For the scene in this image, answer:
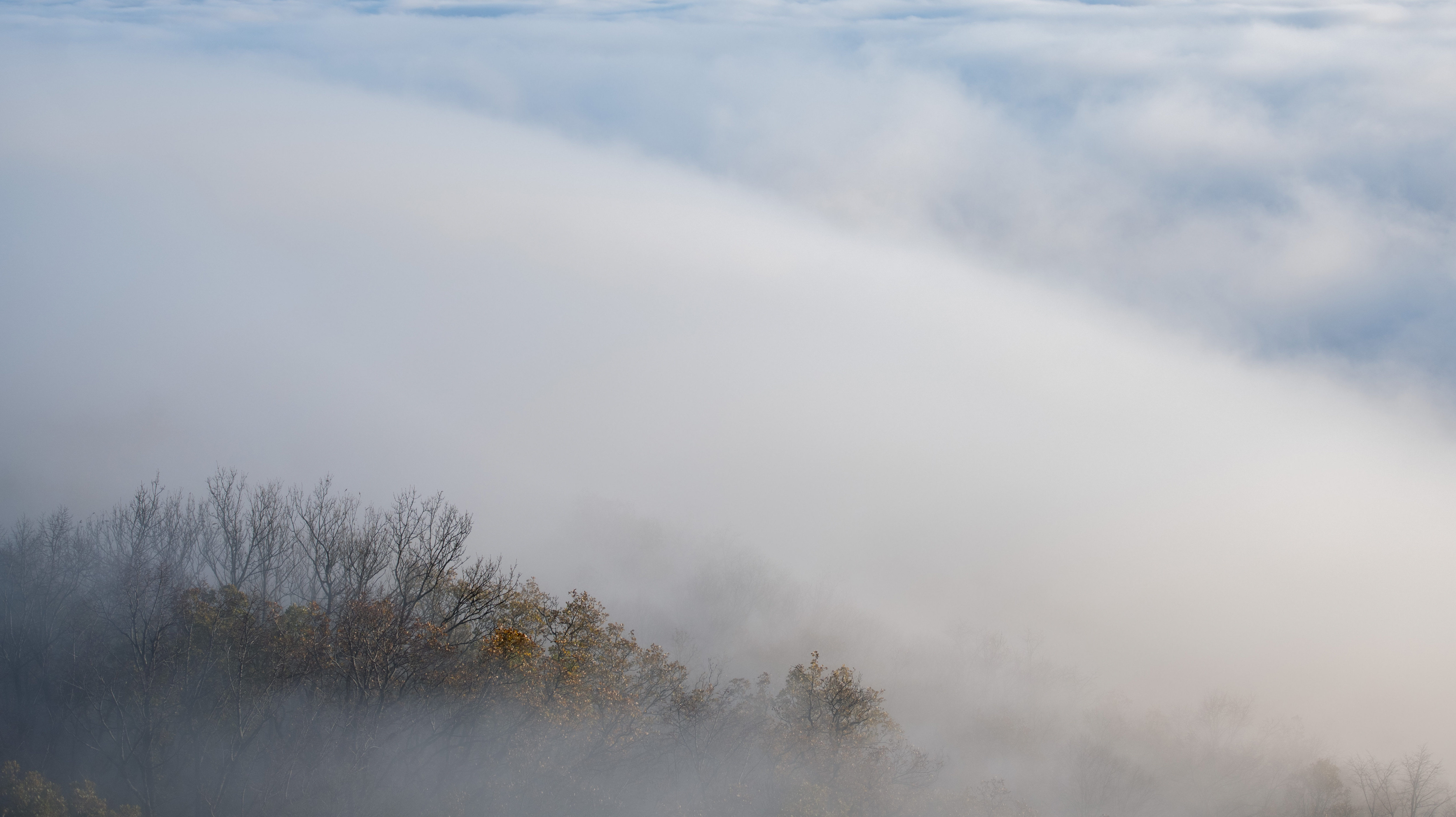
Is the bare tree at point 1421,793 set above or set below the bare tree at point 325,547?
below

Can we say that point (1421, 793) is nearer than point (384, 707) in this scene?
No

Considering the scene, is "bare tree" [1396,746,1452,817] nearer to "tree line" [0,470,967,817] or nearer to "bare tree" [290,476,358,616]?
"tree line" [0,470,967,817]

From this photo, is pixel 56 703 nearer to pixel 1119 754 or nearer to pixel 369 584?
pixel 369 584

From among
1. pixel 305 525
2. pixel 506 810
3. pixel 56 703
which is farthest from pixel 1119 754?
pixel 56 703

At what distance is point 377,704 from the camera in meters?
44.2

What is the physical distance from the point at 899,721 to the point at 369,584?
7204cm

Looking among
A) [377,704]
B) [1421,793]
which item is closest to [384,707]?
→ [377,704]

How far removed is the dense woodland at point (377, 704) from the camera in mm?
43406

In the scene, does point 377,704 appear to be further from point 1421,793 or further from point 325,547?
point 1421,793

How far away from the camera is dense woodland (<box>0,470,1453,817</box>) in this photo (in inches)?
1709

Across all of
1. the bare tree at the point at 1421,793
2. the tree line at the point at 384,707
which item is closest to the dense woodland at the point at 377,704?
the tree line at the point at 384,707

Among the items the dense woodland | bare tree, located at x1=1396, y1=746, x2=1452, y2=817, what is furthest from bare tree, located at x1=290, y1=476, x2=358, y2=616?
bare tree, located at x1=1396, y1=746, x2=1452, y2=817

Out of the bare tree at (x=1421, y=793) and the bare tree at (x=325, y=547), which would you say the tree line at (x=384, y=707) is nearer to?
the bare tree at (x=325, y=547)

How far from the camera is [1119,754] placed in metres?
97.1
